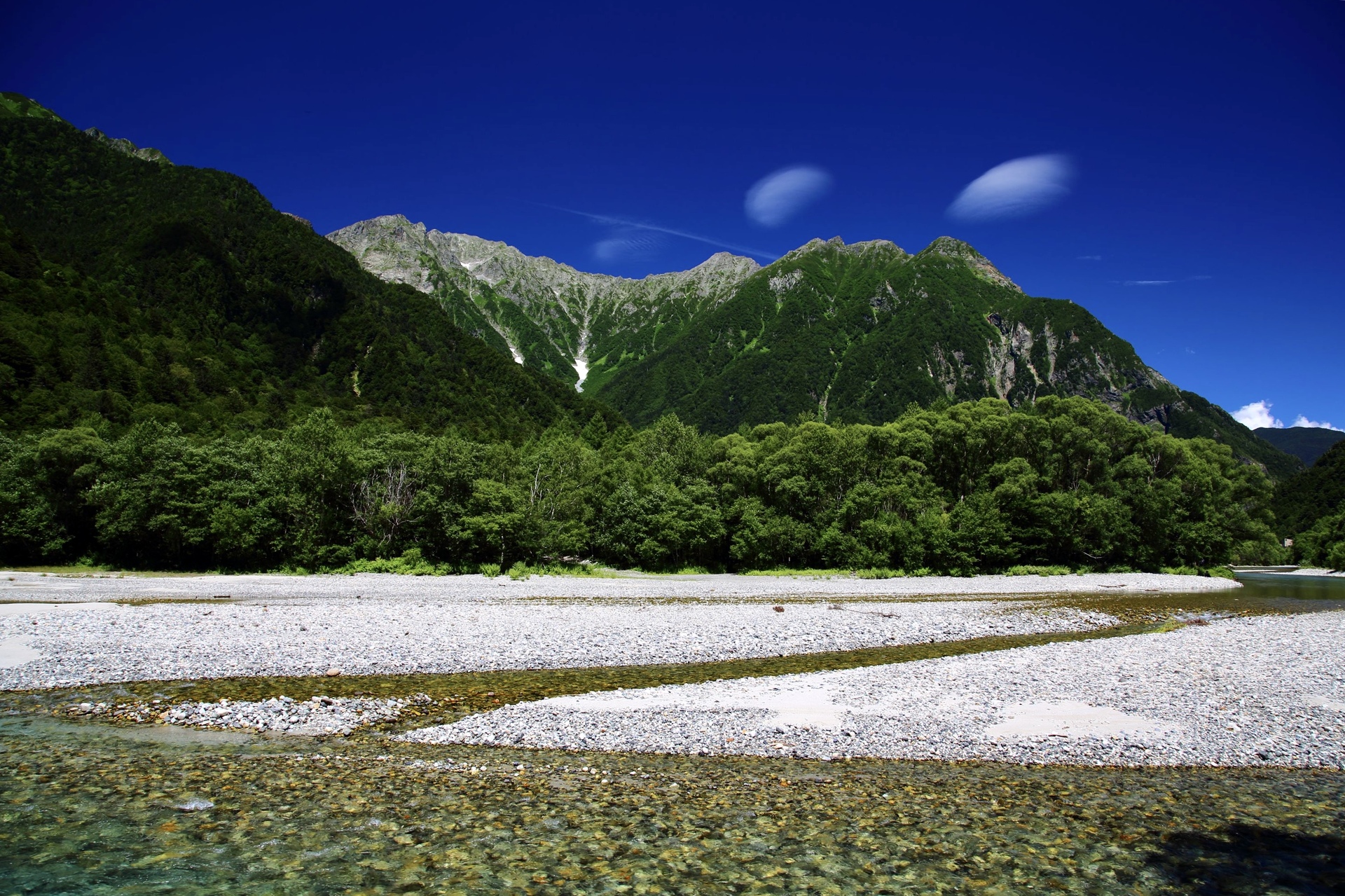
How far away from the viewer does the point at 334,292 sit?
18388cm

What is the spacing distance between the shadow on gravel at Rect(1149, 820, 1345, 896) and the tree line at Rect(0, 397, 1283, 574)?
48.8m

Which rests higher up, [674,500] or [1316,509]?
[1316,509]

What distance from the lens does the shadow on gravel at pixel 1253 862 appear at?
7566mm

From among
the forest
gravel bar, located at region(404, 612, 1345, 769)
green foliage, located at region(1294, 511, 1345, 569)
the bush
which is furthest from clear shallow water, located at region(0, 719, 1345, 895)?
green foliage, located at region(1294, 511, 1345, 569)

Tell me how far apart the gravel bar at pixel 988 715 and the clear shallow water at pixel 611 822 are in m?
0.79

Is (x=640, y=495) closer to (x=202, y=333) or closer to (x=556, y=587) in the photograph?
(x=556, y=587)

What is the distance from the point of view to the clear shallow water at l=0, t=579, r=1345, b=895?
24.7ft

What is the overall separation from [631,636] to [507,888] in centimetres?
1693

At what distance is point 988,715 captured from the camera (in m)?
14.5

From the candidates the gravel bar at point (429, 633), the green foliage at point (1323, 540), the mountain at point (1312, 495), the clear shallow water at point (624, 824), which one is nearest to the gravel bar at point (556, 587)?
the gravel bar at point (429, 633)

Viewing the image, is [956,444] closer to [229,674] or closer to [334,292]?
[229,674]

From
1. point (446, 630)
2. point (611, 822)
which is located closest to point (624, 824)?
point (611, 822)

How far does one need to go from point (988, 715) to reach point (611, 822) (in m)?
9.71

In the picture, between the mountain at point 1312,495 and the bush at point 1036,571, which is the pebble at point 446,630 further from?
the mountain at point 1312,495
